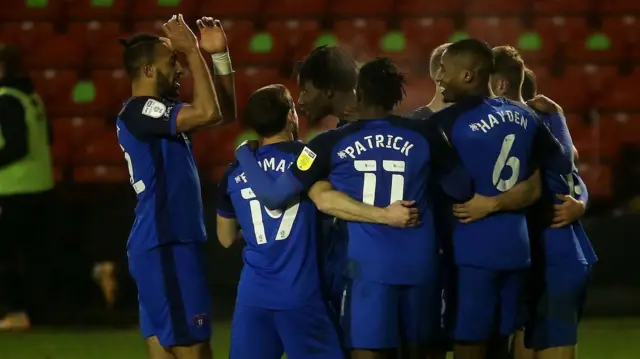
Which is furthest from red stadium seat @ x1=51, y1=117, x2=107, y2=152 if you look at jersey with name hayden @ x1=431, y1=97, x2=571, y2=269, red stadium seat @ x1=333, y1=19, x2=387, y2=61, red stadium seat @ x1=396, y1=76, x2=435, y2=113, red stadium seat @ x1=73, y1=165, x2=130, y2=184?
jersey with name hayden @ x1=431, y1=97, x2=571, y2=269

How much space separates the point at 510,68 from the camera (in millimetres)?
5242

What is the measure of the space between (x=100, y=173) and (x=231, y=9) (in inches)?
91.4

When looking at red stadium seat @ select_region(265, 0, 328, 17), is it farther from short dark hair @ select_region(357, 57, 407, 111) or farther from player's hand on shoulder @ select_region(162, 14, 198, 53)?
short dark hair @ select_region(357, 57, 407, 111)

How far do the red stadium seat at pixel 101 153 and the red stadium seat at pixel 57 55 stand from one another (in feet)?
4.05

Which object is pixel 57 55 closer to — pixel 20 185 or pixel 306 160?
pixel 20 185

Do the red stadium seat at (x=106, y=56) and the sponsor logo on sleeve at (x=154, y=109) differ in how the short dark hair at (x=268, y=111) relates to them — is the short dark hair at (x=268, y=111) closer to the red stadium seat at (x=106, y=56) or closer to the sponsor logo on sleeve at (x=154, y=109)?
the sponsor logo on sleeve at (x=154, y=109)

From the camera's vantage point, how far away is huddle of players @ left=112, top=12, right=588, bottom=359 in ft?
14.5

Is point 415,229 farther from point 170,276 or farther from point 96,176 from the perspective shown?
point 96,176

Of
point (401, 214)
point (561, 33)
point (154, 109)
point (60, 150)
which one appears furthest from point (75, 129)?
point (401, 214)

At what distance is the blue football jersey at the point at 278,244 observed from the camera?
14.6 ft

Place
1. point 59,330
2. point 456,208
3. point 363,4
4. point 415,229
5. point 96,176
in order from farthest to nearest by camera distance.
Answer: point 363,4
point 96,176
point 59,330
point 456,208
point 415,229

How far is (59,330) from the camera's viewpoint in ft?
26.9

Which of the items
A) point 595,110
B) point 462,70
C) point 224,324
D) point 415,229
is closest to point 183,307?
point 415,229

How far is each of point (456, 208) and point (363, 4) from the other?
7.21m
